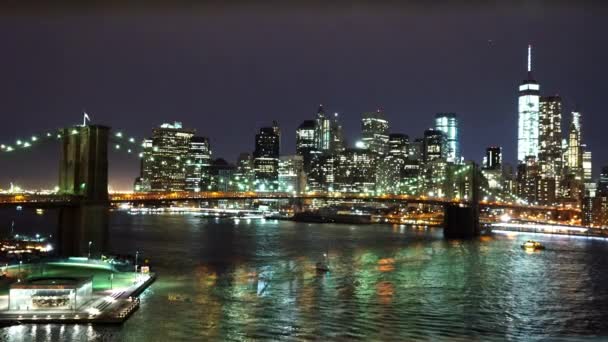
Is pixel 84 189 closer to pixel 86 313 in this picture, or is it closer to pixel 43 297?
pixel 43 297

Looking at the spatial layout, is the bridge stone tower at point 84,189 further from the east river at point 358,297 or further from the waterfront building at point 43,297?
the waterfront building at point 43,297

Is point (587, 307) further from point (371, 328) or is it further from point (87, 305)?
point (87, 305)

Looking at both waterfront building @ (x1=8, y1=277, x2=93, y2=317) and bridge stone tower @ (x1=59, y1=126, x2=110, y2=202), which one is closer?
waterfront building @ (x1=8, y1=277, x2=93, y2=317)

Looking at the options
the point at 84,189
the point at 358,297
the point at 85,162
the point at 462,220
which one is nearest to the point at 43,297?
the point at 358,297

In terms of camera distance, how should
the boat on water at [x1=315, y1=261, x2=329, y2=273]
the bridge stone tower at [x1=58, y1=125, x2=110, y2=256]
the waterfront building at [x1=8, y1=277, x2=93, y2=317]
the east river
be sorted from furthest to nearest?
1. the boat on water at [x1=315, y1=261, x2=329, y2=273]
2. the bridge stone tower at [x1=58, y1=125, x2=110, y2=256]
3. the waterfront building at [x1=8, y1=277, x2=93, y2=317]
4. the east river

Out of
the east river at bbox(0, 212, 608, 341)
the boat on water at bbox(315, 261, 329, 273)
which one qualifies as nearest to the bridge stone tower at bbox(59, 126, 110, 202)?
the east river at bbox(0, 212, 608, 341)

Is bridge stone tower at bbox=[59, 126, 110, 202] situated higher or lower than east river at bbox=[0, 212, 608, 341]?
higher

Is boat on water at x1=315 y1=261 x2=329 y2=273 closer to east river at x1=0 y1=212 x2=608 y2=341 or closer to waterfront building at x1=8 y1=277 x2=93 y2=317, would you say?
east river at x1=0 y1=212 x2=608 y2=341
